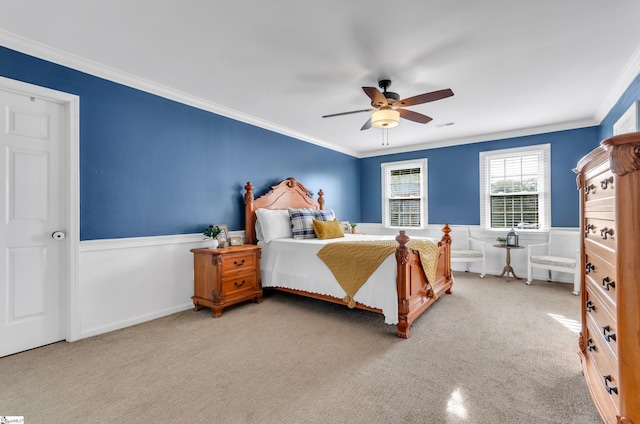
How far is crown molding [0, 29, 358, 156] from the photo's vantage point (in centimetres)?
236

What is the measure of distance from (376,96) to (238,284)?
2.52m

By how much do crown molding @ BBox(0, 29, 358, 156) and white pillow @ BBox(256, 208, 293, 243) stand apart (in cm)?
133

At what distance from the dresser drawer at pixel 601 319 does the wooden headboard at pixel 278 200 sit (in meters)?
3.49

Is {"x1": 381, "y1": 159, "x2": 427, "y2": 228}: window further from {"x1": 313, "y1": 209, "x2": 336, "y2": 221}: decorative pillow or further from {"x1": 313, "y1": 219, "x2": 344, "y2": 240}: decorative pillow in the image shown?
{"x1": 313, "y1": 219, "x2": 344, "y2": 240}: decorative pillow

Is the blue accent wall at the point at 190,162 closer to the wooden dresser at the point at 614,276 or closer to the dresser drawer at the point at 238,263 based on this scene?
the dresser drawer at the point at 238,263

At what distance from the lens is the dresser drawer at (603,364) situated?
4.43 ft

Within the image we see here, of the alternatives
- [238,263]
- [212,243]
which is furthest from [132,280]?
[238,263]

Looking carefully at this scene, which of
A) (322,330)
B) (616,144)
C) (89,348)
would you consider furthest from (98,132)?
(616,144)

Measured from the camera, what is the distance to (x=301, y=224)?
4270 mm

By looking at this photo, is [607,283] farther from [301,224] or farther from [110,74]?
[110,74]

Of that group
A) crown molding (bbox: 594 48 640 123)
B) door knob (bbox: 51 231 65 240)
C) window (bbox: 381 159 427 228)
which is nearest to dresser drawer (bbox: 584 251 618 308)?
crown molding (bbox: 594 48 640 123)

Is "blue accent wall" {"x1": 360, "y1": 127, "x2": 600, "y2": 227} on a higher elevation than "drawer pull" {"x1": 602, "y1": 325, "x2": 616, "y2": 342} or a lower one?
higher

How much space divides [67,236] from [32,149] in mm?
783

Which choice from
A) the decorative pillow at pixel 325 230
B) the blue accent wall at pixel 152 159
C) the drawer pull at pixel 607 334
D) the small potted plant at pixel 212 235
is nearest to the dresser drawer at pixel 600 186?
the drawer pull at pixel 607 334
